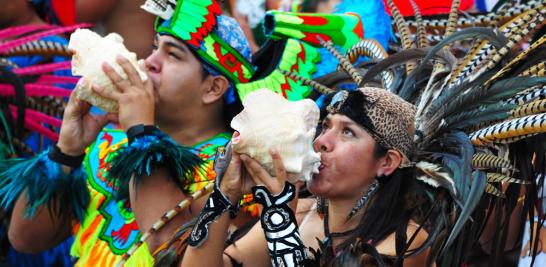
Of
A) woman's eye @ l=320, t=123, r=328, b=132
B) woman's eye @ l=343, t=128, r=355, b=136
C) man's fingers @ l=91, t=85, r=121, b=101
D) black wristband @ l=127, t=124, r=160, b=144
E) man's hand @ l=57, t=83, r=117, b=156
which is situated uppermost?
woman's eye @ l=343, t=128, r=355, b=136

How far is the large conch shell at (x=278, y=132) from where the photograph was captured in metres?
3.12

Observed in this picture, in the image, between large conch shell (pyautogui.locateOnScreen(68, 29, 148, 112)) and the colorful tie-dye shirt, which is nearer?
large conch shell (pyautogui.locateOnScreen(68, 29, 148, 112))

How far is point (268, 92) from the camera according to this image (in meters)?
3.21

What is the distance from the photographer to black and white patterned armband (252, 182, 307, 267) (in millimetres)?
3143

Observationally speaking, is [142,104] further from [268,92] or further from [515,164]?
[515,164]

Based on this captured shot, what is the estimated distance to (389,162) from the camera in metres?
3.35

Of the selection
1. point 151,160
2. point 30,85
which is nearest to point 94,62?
point 151,160

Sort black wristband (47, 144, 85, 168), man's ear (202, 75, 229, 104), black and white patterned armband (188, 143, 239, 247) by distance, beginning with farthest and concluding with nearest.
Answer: man's ear (202, 75, 229, 104) < black wristband (47, 144, 85, 168) < black and white patterned armband (188, 143, 239, 247)

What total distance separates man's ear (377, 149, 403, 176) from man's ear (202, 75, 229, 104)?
105cm

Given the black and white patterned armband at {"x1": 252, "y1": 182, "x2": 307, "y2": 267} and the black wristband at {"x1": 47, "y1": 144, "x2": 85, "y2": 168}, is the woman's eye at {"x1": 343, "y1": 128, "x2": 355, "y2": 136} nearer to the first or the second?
the black and white patterned armband at {"x1": 252, "y1": 182, "x2": 307, "y2": 267}

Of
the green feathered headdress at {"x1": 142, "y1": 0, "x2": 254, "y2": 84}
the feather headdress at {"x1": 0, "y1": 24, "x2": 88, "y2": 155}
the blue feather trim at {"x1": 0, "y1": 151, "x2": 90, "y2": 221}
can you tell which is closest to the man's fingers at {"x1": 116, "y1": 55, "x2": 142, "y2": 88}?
the green feathered headdress at {"x1": 142, "y1": 0, "x2": 254, "y2": 84}

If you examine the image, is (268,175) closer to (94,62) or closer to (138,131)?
(138,131)

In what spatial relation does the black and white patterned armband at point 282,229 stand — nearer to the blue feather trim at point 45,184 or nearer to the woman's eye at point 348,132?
the woman's eye at point 348,132

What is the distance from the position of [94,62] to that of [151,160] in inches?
15.6
